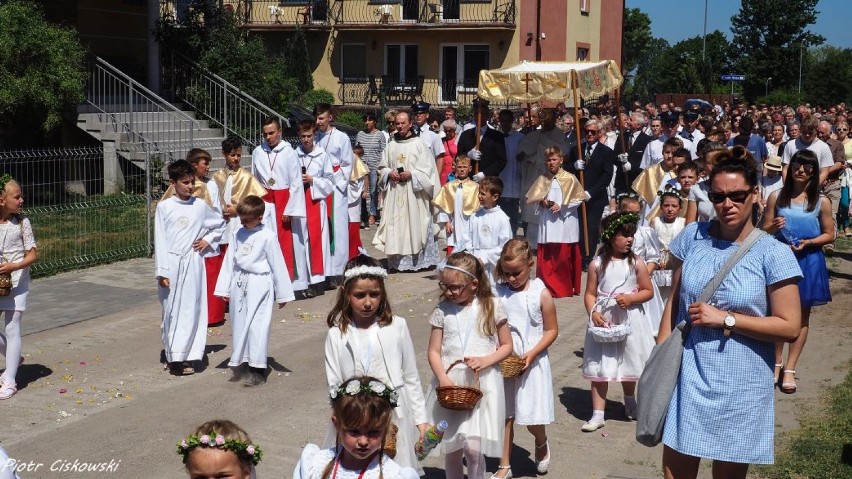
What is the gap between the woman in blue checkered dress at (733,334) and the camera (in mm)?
4809

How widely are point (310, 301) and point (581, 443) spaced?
5.72 metres

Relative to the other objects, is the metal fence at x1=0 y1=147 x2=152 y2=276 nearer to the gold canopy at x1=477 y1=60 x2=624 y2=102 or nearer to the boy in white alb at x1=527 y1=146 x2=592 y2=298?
the gold canopy at x1=477 y1=60 x2=624 y2=102

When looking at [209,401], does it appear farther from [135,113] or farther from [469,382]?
[135,113]

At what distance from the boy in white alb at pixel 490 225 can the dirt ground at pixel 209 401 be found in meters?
1.06

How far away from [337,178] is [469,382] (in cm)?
745

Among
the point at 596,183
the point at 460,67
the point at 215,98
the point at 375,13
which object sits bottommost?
the point at 596,183

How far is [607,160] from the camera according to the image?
14.6 meters

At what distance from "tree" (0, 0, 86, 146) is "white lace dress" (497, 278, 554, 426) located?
43.0 ft

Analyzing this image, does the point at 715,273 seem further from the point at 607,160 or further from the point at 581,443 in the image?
the point at 607,160

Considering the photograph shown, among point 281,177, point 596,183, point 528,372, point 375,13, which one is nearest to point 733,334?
point 528,372

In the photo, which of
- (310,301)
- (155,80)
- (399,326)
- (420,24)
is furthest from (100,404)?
(420,24)

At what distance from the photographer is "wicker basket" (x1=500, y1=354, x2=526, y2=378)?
6406 mm

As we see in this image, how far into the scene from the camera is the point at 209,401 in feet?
28.1

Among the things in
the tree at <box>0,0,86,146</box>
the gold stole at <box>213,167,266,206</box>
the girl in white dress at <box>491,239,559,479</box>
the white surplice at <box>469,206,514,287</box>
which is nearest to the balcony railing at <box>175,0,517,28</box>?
the tree at <box>0,0,86,146</box>
